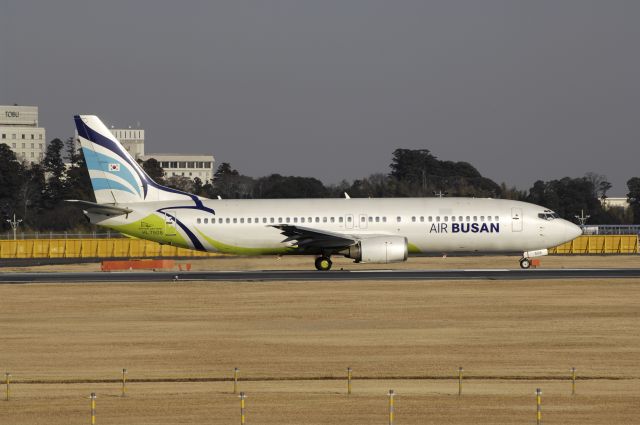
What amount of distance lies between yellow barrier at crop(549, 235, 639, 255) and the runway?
30468 mm

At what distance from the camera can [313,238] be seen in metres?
57.1

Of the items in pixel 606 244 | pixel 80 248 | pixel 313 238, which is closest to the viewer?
pixel 313 238

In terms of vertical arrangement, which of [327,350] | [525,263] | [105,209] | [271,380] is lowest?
[271,380]

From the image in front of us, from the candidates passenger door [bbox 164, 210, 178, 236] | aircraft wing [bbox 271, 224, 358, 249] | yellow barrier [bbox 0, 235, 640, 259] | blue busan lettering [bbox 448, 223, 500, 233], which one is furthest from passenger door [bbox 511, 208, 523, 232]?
yellow barrier [bbox 0, 235, 640, 259]

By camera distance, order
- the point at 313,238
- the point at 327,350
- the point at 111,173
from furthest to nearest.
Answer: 1. the point at 111,173
2. the point at 313,238
3. the point at 327,350

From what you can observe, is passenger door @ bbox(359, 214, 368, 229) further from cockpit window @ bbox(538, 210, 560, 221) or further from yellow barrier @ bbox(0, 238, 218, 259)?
yellow barrier @ bbox(0, 238, 218, 259)

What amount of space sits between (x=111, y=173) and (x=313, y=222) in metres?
11.4

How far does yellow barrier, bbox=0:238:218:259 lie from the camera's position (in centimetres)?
8712

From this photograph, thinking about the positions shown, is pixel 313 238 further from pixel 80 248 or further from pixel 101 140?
pixel 80 248

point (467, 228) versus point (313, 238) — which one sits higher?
point (467, 228)

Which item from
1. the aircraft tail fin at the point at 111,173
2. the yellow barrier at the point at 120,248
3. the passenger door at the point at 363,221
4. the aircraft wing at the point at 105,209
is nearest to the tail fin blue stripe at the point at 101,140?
the aircraft tail fin at the point at 111,173

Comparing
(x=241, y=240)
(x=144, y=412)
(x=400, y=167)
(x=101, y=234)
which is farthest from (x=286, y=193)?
(x=144, y=412)

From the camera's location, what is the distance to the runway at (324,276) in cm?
5234

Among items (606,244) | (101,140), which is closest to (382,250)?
(101,140)
